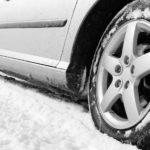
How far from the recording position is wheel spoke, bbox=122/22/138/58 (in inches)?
79.4

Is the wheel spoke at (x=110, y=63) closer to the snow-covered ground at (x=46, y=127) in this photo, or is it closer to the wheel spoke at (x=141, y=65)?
the wheel spoke at (x=141, y=65)

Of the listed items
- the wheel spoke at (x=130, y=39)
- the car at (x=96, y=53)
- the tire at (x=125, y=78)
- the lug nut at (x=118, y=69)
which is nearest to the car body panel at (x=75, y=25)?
the car at (x=96, y=53)

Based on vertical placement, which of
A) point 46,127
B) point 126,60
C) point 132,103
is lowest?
point 46,127

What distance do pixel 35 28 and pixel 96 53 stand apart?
80cm

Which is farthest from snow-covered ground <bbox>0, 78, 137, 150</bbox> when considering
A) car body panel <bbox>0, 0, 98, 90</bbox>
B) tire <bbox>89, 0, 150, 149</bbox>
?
car body panel <bbox>0, 0, 98, 90</bbox>

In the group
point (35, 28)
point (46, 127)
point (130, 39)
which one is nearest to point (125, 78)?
point (130, 39)

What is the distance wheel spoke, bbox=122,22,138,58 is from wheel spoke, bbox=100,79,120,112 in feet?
0.70

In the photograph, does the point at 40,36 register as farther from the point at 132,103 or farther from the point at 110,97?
the point at 132,103

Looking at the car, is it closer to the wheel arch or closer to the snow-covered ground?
the wheel arch

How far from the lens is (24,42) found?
125 inches


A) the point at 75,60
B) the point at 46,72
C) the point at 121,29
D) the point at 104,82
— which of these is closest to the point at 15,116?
the point at 46,72

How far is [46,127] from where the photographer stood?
2.37 m

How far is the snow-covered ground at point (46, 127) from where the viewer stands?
200cm

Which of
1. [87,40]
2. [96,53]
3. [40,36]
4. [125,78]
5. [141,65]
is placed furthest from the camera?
[40,36]
